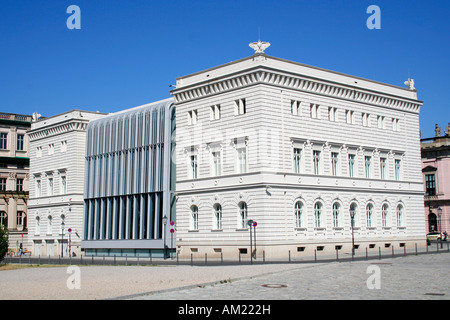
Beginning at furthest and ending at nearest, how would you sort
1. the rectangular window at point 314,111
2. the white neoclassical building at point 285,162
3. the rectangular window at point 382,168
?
the rectangular window at point 382,168 < the rectangular window at point 314,111 < the white neoclassical building at point 285,162

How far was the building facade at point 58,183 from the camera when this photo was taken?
75000 millimetres

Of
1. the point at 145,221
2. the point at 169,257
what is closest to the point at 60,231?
the point at 145,221

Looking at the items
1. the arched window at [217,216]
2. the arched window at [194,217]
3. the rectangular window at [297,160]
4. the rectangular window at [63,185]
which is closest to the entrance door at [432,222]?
the rectangular window at [297,160]

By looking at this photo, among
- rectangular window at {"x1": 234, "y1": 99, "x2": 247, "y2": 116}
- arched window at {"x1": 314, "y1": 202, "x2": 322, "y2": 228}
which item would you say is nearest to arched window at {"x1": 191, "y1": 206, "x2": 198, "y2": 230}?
rectangular window at {"x1": 234, "y1": 99, "x2": 247, "y2": 116}

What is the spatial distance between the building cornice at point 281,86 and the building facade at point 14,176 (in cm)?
4872

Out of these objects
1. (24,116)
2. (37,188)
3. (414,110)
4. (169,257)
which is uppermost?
(24,116)

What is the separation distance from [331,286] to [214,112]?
34.2 meters

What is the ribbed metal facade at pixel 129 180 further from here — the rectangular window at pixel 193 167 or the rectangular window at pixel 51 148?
the rectangular window at pixel 51 148

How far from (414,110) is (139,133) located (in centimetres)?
3199

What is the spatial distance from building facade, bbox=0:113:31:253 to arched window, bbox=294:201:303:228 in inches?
2177

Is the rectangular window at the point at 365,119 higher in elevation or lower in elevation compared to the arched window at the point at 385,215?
higher

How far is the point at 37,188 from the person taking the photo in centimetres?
8269
